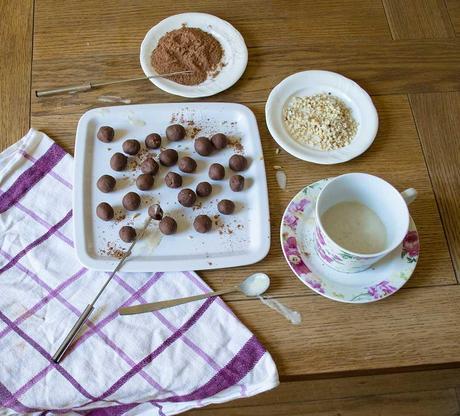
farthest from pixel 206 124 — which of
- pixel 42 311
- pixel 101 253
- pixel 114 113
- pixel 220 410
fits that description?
pixel 220 410

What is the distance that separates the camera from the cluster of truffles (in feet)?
2.32

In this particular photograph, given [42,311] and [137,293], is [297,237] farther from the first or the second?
[42,311]

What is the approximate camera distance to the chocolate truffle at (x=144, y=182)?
723mm

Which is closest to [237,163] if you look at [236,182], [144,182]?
[236,182]

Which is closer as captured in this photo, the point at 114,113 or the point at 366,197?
the point at 366,197

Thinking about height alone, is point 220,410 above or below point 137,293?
below

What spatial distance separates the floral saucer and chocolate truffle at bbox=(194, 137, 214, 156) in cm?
14

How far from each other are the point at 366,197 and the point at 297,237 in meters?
0.11

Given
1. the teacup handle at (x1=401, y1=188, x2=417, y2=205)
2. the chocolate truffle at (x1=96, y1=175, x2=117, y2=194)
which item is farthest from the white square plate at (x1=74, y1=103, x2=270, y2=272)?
the teacup handle at (x1=401, y1=188, x2=417, y2=205)

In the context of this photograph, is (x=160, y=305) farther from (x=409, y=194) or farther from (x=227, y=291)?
(x=409, y=194)

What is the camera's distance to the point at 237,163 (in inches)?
29.3

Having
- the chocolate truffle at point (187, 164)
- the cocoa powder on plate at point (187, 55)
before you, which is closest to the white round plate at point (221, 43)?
the cocoa powder on plate at point (187, 55)

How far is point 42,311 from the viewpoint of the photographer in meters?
0.66

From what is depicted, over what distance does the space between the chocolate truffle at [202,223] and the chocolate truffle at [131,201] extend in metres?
0.08
